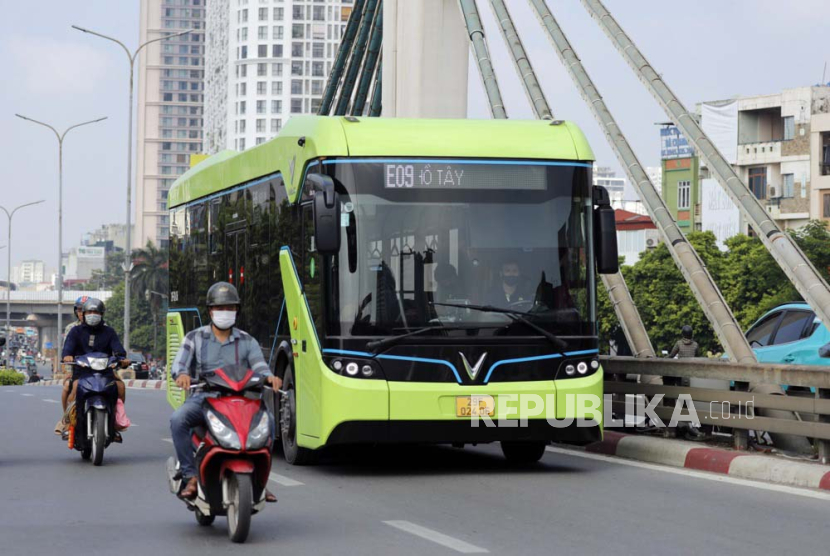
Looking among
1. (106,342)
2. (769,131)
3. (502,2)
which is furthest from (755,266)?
(106,342)

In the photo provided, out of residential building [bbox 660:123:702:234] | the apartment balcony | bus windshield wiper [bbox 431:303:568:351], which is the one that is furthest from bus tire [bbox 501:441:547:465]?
residential building [bbox 660:123:702:234]

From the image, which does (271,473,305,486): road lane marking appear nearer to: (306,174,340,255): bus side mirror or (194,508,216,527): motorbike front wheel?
(306,174,340,255): bus side mirror

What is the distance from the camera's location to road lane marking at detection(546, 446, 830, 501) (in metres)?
10.2

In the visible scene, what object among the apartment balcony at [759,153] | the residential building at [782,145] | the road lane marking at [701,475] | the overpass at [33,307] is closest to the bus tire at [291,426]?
the road lane marking at [701,475]

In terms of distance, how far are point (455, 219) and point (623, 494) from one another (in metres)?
2.67

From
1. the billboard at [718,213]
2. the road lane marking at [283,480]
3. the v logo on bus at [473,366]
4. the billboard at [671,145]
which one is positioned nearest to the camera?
the road lane marking at [283,480]

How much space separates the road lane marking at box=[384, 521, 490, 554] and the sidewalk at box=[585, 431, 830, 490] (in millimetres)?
3426

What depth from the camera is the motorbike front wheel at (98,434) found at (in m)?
12.5

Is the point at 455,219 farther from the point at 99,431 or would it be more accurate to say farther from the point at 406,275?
the point at 99,431

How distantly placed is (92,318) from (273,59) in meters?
145

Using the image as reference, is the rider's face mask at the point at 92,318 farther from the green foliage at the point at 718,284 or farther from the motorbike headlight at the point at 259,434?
the green foliage at the point at 718,284

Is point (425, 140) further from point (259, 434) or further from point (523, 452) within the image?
point (259, 434)

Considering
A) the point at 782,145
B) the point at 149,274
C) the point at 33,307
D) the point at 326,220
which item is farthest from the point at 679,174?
the point at 326,220

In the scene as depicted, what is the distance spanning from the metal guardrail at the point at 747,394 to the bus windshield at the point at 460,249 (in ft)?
4.29
